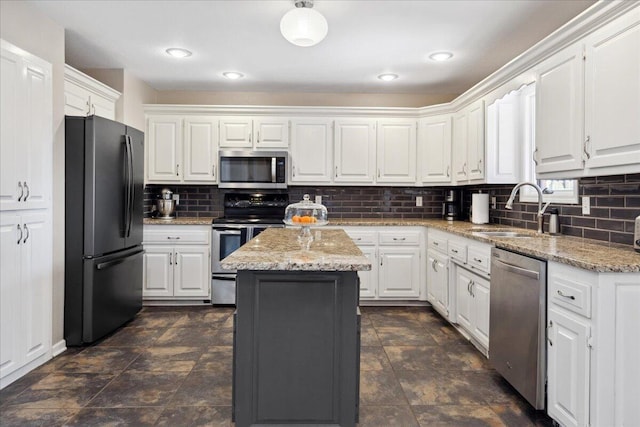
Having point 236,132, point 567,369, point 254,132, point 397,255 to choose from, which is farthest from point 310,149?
point 567,369

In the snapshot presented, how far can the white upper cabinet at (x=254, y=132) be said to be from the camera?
4.41 metres

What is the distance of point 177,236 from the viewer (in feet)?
13.4

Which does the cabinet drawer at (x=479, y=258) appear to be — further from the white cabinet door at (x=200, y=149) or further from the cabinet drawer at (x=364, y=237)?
the white cabinet door at (x=200, y=149)

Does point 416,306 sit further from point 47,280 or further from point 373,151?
point 47,280

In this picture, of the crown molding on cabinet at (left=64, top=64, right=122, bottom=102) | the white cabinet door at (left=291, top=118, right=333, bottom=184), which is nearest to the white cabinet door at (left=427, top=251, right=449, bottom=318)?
the white cabinet door at (left=291, top=118, right=333, bottom=184)

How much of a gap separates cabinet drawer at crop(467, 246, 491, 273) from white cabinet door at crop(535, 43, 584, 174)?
0.65 meters

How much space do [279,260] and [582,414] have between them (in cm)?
145

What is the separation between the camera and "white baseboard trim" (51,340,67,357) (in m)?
2.79

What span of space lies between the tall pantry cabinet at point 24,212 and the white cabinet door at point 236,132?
1879 millimetres

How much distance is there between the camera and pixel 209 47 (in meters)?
3.33

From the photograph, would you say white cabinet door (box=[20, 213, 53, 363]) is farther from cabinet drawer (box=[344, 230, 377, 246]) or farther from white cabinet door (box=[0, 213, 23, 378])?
cabinet drawer (box=[344, 230, 377, 246])

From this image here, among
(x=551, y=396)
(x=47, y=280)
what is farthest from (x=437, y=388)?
(x=47, y=280)

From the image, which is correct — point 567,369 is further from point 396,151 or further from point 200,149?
point 200,149

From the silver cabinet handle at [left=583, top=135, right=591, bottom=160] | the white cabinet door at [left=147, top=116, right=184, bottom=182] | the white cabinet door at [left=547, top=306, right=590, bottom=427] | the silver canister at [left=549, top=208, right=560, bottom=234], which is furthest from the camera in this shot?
the white cabinet door at [left=147, top=116, right=184, bottom=182]
